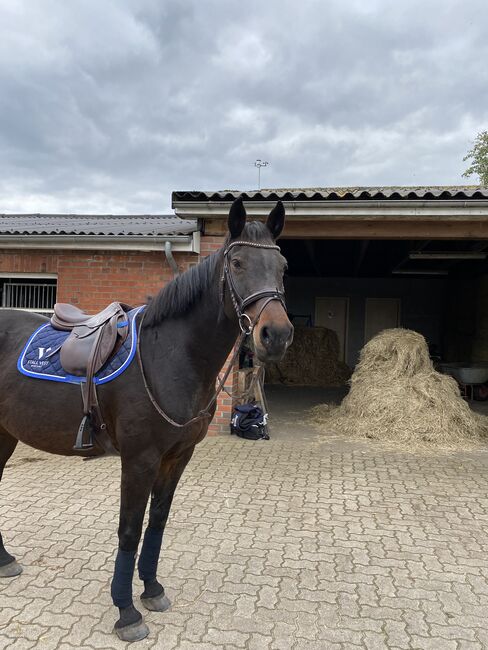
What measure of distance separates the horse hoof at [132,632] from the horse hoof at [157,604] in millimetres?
198

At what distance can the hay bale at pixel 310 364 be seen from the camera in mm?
13297

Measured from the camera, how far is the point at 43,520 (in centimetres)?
381

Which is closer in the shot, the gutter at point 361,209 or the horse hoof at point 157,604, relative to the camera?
the horse hoof at point 157,604

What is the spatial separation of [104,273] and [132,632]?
5500mm

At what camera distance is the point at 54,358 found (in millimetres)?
2584

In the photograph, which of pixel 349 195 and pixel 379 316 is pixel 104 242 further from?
pixel 379 316

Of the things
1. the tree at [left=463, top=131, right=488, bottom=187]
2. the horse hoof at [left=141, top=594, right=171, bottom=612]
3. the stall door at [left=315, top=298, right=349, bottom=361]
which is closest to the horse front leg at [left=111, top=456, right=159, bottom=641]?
the horse hoof at [left=141, top=594, right=171, bottom=612]

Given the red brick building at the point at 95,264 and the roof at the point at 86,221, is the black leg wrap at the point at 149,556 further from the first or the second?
the roof at the point at 86,221

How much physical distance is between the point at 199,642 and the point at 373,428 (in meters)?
5.25

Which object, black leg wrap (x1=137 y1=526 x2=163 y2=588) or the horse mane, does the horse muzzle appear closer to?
the horse mane

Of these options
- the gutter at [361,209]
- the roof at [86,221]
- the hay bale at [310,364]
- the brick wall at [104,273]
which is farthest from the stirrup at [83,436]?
the hay bale at [310,364]

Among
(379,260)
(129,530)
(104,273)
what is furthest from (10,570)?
(379,260)

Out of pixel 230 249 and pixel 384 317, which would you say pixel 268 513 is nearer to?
pixel 230 249

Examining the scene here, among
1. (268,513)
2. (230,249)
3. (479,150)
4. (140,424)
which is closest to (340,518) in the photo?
(268,513)
